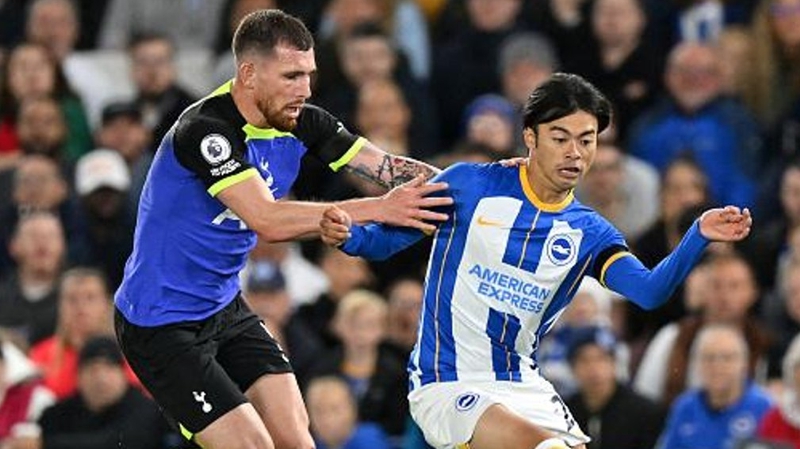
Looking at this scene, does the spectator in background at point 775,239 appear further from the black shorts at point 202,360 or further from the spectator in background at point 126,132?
the black shorts at point 202,360

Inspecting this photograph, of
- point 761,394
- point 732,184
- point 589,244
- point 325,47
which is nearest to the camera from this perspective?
point 589,244

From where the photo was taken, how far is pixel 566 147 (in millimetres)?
9500

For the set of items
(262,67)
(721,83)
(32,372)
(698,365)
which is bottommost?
(32,372)

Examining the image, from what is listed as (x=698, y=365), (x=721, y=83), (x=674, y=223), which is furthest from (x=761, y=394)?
(x=721, y=83)

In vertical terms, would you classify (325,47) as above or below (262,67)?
below

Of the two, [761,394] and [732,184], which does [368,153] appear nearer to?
[761,394]

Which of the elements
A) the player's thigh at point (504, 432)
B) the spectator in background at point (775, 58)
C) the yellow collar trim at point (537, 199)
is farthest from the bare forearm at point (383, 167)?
the spectator in background at point (775, 58)

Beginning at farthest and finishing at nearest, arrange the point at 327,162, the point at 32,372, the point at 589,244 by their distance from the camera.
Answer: the point at 32,372
the point at 327,162
the point at 589,244

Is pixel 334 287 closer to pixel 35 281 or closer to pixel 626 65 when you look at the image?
pixel 35 281

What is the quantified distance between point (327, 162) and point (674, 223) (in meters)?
4.08

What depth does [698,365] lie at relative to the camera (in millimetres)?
12859

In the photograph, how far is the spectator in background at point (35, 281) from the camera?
1446cm

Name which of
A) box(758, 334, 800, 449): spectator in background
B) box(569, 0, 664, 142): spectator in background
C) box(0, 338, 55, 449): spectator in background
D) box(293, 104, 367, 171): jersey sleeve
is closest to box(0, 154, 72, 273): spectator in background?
box(0, 338, 55, 449): spectator in background

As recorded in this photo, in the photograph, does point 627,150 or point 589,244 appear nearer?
point 589,244
